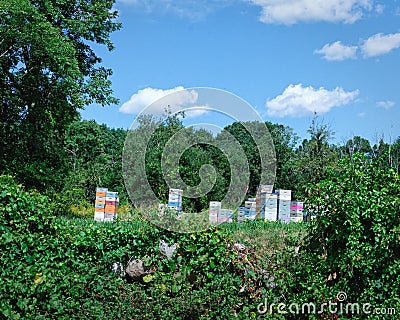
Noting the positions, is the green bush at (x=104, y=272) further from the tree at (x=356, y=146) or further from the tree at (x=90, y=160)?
the tree at (x=356, y=146)

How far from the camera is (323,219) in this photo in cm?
529

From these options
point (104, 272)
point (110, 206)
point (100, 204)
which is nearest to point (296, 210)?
point (110, 206)

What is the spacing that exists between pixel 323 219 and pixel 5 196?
3.93m

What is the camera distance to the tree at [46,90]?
15.2 metres

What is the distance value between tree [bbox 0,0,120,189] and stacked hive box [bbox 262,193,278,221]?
6541mm

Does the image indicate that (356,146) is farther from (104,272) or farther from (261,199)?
(104,272)

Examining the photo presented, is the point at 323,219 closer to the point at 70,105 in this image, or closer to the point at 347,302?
the point at 347,302

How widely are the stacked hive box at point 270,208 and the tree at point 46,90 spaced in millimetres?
6541

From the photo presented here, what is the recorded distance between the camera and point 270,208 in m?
14.6

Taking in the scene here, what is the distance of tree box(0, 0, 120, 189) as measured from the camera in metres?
15.2

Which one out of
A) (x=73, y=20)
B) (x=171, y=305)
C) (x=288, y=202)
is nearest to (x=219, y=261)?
(x=171, y=305)

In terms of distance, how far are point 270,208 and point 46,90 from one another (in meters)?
8.80

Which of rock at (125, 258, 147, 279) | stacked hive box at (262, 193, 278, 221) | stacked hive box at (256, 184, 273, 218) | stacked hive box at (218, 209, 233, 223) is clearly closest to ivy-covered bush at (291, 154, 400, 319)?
rock at (125, 258, 147, 279)

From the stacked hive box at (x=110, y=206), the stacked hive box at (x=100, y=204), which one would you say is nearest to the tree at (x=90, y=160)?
the stacked hive box at (x=100, y=204)
